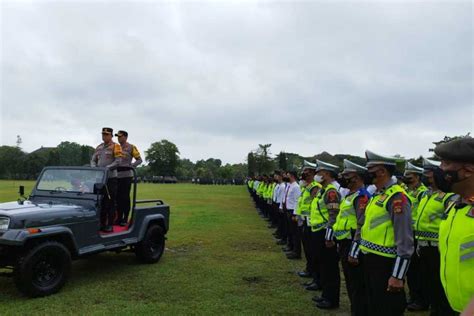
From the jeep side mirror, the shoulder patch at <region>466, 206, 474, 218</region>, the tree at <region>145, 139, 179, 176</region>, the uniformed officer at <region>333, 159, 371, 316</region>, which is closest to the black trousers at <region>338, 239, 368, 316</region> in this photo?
the uniformed officer at <region>333, 159, 371, 316</region>

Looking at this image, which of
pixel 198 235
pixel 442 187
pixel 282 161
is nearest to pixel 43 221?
pixel 442 187

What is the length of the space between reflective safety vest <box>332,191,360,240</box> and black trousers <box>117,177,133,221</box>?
171 inches

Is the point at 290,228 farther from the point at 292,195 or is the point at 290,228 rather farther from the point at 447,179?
the point at 447,179

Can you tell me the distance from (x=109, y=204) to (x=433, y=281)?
5150 mm

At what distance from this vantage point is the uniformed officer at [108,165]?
23.3 ft

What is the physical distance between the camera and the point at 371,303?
13.1 feet

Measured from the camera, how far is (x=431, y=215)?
527cm

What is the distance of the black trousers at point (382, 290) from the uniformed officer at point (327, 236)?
1.52 m

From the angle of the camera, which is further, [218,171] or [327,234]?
[218,171]

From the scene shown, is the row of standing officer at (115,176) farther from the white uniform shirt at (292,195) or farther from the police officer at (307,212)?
the white uniform shirt at (292,195)

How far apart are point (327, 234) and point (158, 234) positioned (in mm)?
4033

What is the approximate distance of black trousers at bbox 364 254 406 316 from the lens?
3.68m

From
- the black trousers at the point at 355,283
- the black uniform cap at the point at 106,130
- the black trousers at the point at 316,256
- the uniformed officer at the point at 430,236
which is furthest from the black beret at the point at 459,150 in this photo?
the black uniform cap at the point at 106,130

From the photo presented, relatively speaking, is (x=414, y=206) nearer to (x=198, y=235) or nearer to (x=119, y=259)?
(x=119, y=259)
